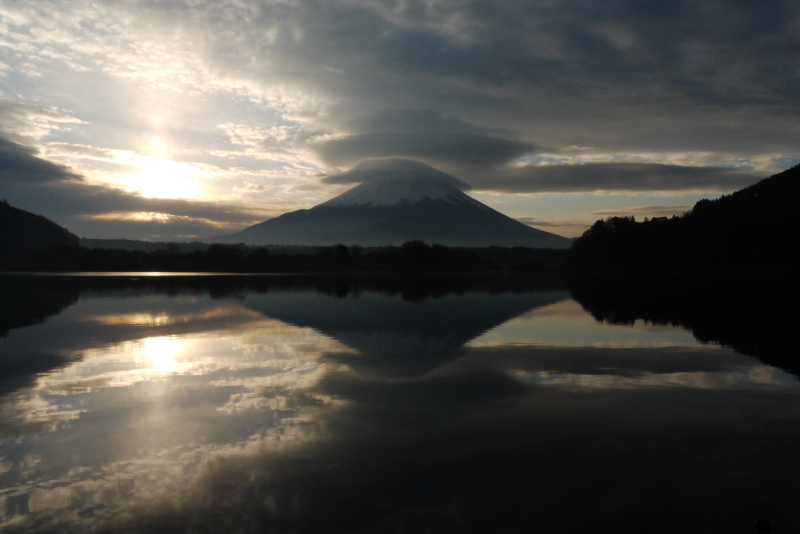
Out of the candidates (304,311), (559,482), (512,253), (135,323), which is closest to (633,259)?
(512,253)

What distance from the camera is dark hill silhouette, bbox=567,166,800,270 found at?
2724 inches

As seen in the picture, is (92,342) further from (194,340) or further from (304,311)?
(304,311)

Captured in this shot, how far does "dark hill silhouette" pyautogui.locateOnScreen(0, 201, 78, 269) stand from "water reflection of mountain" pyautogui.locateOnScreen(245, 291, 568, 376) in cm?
13401

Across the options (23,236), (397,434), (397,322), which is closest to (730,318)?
(397,322)

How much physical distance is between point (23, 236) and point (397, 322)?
164m

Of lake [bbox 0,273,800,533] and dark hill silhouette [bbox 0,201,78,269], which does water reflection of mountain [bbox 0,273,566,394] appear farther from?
dark hill silhouette [bbox 0,201,78,269]

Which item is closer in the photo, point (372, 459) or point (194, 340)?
point (372, 459)

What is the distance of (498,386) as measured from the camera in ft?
33.4

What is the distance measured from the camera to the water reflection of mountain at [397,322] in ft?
42.7

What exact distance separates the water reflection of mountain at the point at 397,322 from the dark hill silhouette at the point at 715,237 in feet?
187

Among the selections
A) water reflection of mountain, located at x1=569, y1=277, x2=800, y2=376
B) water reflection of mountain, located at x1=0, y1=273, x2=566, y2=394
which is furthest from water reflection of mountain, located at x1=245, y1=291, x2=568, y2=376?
water reflection of mountain, located at x1=569, y1=277, x2=800, y2=376

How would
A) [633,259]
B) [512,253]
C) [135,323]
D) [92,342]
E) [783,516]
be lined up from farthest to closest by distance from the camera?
1. [512,253]
2. [633,259]
3. [135,323]
4. [92,342]
5. [783,516]

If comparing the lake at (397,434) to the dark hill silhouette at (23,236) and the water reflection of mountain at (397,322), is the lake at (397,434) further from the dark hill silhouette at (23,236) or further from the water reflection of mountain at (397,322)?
the dark hill silhouette at (23,236)

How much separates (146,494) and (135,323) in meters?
15.7
